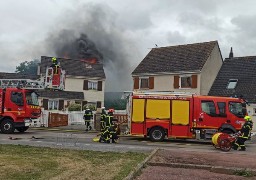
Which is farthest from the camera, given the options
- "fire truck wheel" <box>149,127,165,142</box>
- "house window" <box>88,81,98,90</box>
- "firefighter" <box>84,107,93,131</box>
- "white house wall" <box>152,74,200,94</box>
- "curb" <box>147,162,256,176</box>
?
"house window" <box>88,81,98,90</box>

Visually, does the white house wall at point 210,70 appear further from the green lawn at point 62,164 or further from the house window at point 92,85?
the green lawn at point 62,164

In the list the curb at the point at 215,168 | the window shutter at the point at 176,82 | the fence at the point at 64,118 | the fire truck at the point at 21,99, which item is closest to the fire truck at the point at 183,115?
the fire truck at the point at 21,99

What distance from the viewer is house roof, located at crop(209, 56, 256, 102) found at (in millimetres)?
33219

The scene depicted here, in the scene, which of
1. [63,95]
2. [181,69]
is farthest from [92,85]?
[181,69]

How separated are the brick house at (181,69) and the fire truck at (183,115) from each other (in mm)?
16320

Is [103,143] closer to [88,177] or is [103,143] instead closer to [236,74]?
[88,177]

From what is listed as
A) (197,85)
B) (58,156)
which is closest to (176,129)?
(58,156)

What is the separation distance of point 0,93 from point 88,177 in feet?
45.6

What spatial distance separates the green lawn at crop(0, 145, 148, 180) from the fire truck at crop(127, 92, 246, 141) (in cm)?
659

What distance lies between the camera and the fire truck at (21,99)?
2062 centimetres

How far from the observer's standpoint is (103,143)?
16812 mm

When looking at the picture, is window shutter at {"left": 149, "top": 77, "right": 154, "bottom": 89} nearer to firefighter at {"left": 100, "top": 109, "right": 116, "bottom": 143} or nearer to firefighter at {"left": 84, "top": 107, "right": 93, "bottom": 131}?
firefighter at {"left": 84, "top": 107, "right": 93, "bottom": 131}

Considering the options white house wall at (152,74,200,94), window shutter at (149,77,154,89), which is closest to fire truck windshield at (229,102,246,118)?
white house wall at (152,74,200,94)

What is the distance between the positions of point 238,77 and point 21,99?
22.0 m
